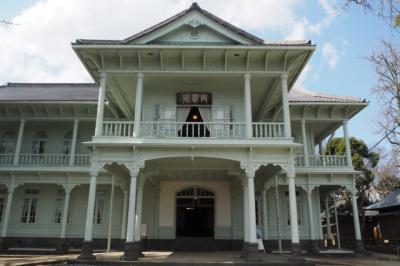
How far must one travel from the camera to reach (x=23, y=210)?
18578 millimetres

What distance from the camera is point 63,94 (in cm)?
1977

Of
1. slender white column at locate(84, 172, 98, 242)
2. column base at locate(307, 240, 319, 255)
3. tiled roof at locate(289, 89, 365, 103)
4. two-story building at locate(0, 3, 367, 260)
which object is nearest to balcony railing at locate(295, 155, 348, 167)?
two-story building at locate(0, 3, 367, 260)

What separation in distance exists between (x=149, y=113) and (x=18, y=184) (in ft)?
28.0

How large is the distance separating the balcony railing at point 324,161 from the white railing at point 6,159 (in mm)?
15525

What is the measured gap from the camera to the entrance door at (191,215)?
17062 mm

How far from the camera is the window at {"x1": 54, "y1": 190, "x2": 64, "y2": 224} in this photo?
1828 centimetres

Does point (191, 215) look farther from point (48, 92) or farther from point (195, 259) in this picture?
point (48, 92)

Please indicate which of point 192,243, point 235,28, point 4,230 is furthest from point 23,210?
point 235,28

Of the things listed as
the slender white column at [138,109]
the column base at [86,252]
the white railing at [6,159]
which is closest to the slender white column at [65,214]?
the white railing at [6,159]

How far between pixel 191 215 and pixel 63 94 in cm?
1056

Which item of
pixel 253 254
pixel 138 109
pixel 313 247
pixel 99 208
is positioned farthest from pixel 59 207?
pixel 313 247

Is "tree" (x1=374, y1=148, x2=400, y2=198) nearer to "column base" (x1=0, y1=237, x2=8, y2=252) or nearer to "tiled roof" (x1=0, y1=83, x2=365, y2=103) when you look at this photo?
"tiled roof" (x1=0, y1=83, x2=365, y2=103)

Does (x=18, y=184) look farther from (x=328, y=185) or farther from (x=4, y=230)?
(x=328, y=185)

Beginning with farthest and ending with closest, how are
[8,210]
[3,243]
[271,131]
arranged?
[8,210]
[3,243]
[271,131]
